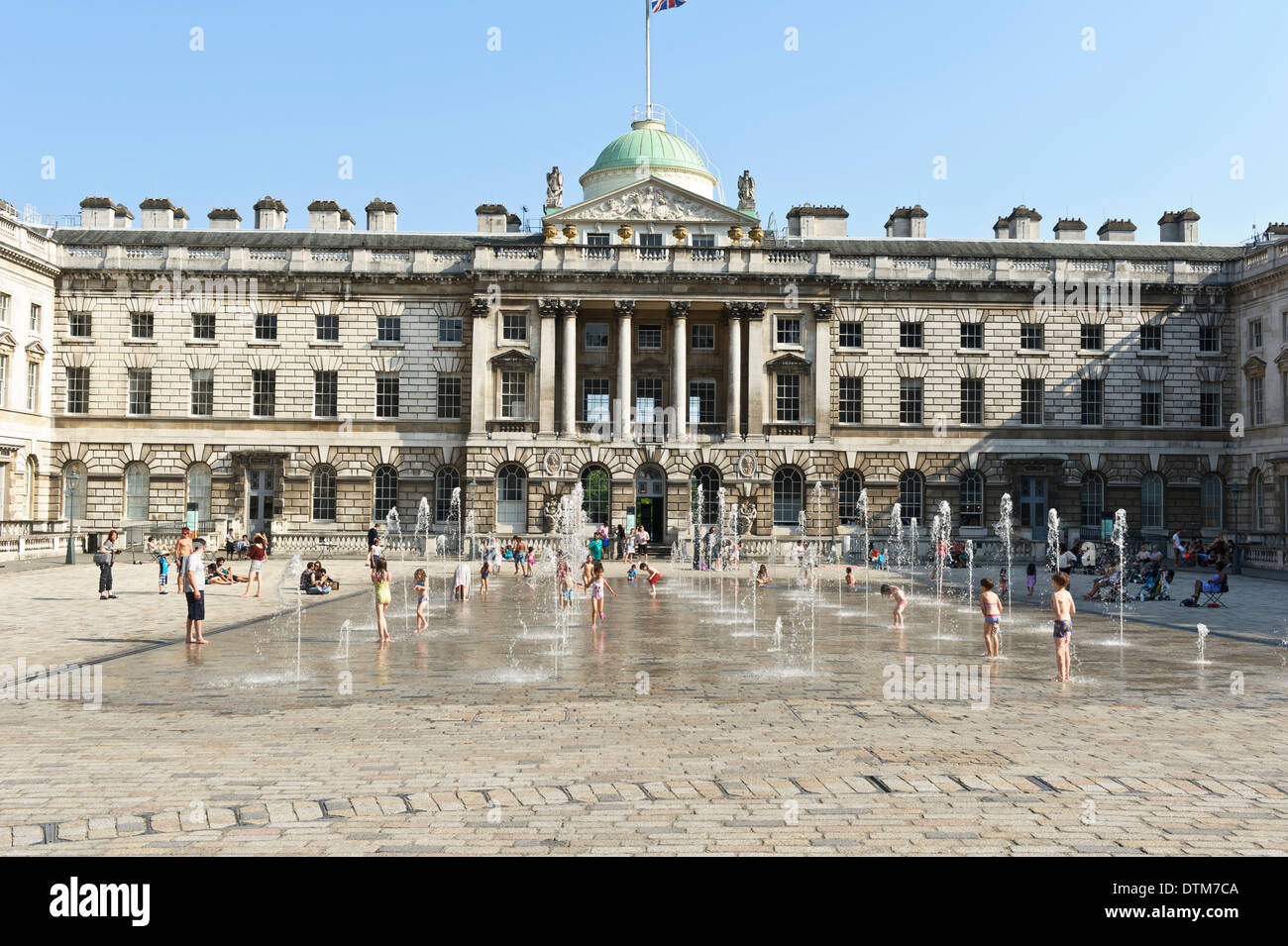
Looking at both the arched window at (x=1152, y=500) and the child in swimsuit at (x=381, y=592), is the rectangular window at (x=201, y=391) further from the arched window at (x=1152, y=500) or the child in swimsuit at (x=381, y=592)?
the arched window at (x=1152, y=500)

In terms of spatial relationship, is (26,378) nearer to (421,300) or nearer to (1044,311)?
(421,300)

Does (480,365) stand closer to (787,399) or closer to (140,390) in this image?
(787,399)

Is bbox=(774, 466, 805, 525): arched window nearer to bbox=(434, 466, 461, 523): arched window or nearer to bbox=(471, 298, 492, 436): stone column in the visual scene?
bbox=(471, 298, 492, 436): stone column

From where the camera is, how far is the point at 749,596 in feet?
98.9

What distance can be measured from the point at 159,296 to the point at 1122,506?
5292 cm

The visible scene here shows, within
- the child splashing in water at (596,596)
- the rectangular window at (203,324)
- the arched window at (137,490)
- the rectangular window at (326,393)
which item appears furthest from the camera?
the rectangular window at (326,393)

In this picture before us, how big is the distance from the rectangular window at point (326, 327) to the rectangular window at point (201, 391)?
5999 millimetres

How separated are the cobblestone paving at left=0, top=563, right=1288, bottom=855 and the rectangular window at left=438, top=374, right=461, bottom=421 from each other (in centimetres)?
3327

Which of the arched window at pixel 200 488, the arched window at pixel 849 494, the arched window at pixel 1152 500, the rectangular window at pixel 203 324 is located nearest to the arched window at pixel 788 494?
the arched window at pixel 849 494

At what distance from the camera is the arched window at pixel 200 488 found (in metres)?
51.0

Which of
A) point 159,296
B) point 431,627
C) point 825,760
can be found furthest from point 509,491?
point 825,760

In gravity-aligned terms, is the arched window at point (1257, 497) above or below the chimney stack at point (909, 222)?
below

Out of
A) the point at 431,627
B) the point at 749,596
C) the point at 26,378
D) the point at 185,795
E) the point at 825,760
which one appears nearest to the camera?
the point at 185,795

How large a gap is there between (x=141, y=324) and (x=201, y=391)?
482cm
